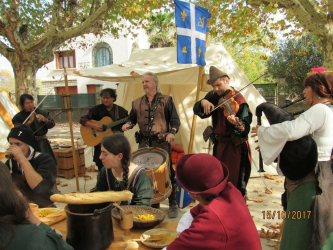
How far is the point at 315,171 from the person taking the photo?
210 cm

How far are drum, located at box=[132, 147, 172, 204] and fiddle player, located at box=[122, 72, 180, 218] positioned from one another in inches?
9.2

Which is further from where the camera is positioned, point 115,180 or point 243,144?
point 243,144

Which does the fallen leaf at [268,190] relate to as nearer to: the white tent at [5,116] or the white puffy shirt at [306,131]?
the white puffy shirt at [306,131]

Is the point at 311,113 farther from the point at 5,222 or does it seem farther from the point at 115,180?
the point at 5,222

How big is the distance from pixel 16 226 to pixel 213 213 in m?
0.84

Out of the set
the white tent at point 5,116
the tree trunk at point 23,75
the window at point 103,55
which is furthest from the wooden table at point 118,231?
the window at point 103,55

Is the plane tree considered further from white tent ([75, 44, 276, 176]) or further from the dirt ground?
the dirt ground

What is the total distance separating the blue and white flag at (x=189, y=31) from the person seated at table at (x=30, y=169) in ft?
6.72

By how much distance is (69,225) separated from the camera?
5.00 feet

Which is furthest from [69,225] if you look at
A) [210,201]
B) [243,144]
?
[243,144]

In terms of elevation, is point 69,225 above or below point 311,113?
below

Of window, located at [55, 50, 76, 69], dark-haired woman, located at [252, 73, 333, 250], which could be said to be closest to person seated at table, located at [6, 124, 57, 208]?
dark-haired woman, located at [252, 73, 333, 250]

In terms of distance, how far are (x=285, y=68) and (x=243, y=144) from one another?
1538 cm

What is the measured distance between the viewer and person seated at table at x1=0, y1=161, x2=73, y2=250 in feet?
3.56
